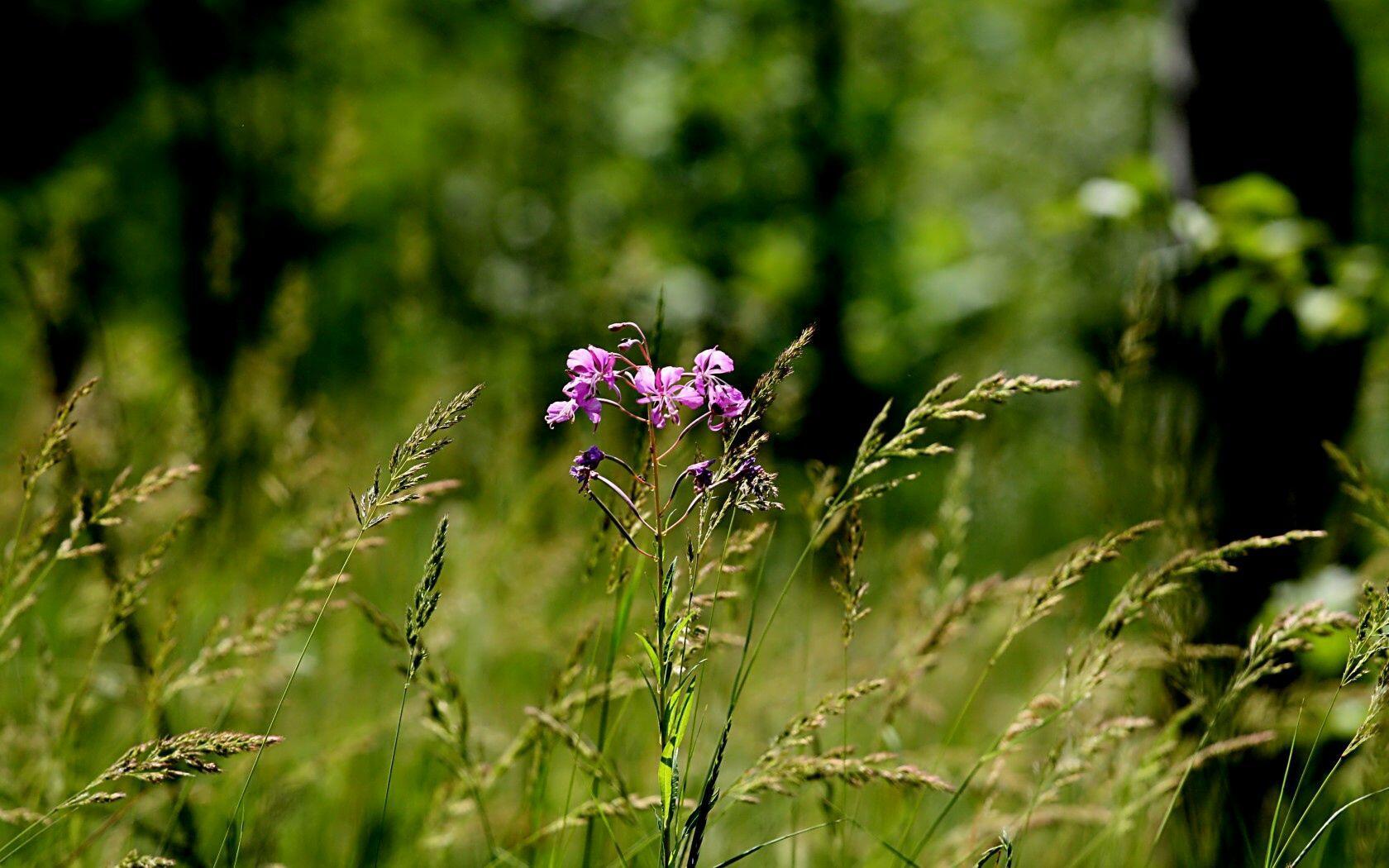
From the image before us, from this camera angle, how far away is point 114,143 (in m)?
5.98

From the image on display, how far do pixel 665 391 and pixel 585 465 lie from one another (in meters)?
0.12

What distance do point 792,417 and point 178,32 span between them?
528 centimetres

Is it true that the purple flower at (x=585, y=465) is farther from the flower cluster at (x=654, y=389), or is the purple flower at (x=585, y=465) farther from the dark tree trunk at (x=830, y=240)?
the dark tree trunk at (x=830, y=240)

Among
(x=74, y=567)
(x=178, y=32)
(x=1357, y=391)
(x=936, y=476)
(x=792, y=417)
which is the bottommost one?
(x=936, y=476)

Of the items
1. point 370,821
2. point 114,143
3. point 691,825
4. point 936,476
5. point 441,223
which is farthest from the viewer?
point 441,223

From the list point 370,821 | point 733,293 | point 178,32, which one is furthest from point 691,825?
point 178,32

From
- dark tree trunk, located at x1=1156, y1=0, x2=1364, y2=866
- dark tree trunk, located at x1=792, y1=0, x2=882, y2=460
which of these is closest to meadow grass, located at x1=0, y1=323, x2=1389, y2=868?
dark tree trunk, located at x1=1156, y1=0, x2=1364, y2=866

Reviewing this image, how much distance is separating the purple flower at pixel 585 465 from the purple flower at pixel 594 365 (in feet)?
0.25

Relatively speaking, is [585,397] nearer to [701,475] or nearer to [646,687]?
[701,475]

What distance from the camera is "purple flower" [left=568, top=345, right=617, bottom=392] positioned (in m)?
1.06

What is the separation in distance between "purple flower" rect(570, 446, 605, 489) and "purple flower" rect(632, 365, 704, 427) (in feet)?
0.24

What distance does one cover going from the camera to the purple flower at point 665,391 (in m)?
1.05

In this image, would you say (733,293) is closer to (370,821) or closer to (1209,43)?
(1209,43)

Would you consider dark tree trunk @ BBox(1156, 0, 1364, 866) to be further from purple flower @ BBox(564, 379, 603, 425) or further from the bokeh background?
purple flower @ BBox(564, 379, 603, 425)
